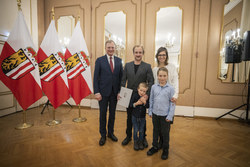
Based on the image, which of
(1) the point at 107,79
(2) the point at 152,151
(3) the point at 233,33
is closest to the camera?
(2) the point at 152,151

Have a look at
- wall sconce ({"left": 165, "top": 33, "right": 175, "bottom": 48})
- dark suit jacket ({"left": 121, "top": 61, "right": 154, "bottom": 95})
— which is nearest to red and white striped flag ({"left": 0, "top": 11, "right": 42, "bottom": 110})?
dark suit jacket ({"left": 121, "top": 61, "right": 154, "bottom": 95})

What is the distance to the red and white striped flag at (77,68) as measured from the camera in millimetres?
2992

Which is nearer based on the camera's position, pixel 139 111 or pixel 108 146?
pixel 139 111

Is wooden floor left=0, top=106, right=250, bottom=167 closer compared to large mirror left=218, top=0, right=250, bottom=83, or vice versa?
wooden floor left=0, top=106, right=250, bottom=167

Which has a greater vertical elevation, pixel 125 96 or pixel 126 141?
pixel 125 96

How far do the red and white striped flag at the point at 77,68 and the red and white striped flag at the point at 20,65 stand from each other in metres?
0.65

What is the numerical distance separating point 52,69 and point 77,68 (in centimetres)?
51

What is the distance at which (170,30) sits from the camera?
360 cm

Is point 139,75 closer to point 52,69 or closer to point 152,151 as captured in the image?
point 152,151

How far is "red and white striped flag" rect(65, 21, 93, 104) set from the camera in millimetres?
2992

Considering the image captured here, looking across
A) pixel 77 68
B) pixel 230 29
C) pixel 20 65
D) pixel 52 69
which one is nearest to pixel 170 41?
pixel 230 29

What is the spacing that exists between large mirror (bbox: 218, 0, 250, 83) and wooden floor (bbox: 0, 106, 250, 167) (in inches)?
47.7

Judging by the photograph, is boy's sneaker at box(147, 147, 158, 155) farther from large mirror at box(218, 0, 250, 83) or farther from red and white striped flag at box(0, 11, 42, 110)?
large mirror at box(218, 0, 250, 83)

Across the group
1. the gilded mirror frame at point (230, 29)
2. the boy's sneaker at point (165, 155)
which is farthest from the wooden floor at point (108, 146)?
the gilded mirror frame at point (230, 29)
